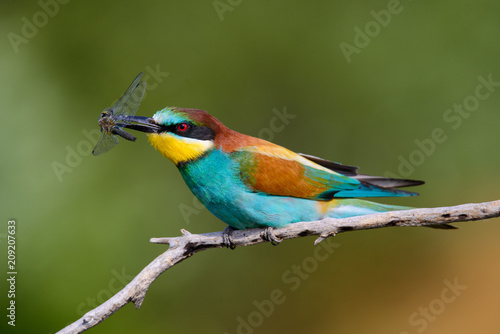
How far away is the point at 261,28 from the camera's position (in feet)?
17.7

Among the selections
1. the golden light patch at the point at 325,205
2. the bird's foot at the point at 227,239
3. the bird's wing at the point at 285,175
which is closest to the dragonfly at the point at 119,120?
the bird's wing at the point at 285,175

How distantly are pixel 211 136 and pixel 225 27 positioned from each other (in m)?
2.49

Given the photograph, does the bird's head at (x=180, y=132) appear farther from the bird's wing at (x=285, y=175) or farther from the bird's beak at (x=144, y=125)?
the bird's wing at (x=285, y=175)

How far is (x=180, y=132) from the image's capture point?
308 cm

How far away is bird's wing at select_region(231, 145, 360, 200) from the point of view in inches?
128

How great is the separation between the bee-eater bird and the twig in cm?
19

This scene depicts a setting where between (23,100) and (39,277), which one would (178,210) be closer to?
(39,277)

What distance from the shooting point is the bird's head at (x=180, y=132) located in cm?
306

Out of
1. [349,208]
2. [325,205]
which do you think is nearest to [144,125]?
[325,205]

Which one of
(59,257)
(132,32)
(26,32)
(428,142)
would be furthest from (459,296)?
(26,32)

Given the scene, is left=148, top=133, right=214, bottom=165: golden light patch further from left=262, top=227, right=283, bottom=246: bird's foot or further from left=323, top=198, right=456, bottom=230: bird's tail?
left=323, top=198, right=456, bottom=230: bird's tail

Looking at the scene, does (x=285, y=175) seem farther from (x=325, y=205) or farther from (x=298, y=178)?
(x=325, y=205)

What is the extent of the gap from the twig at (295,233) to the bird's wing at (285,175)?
0.98 feet

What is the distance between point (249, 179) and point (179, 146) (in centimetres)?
45
